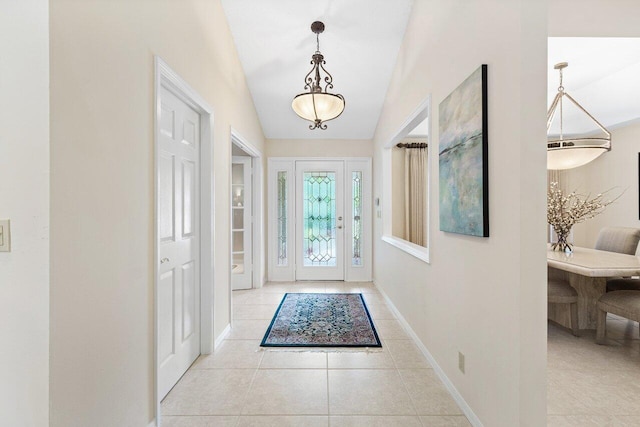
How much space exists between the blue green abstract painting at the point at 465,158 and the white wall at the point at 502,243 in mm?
46

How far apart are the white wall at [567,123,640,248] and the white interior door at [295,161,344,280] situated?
431 cm

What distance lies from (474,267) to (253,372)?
5.76ft

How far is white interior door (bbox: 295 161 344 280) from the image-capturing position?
5145mm

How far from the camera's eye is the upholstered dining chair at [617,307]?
2.47 metres

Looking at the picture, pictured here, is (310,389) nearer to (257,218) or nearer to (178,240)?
(178,240)

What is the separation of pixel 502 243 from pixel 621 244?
10.8ft

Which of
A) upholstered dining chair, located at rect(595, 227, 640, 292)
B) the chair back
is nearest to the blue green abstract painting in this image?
upholstered dining chair, located at rect(595, 227, 640, 292)

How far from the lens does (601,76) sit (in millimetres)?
3471

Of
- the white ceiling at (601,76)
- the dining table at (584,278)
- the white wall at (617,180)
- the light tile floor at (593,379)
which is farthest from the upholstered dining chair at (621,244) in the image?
the white ceiling at (601,76)

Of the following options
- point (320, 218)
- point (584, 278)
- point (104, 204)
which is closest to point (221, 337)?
point (104, 204)
